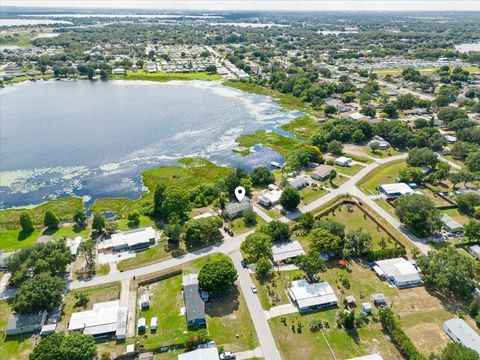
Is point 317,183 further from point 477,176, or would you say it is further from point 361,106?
point 361,106

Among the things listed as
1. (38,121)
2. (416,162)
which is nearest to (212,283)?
(416,162)

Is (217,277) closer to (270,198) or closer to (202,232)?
(202,232)

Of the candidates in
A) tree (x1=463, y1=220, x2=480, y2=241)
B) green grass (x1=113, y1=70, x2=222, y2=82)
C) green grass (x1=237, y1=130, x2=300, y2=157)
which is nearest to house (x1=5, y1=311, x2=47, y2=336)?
tree (x1=463, y1=220, x2=480, y2=241)

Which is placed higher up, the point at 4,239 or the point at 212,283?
the point at 212,283

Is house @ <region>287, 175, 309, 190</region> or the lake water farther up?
house @ <region>287, 175, 309, 190</region>

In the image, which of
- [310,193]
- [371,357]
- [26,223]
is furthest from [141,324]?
[310,193]

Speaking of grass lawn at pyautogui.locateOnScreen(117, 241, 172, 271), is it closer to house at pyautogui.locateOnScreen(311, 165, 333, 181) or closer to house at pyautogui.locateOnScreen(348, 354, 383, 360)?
house at pyautogui.locateOnScreen(348, 354, 383, 360)
